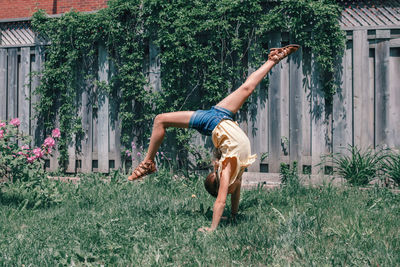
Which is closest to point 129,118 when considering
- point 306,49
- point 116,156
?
point 116,156

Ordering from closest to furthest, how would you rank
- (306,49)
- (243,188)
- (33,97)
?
1. (243,188)
2. (306,49)
3. (33,97)

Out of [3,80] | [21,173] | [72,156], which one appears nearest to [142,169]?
[21,173]

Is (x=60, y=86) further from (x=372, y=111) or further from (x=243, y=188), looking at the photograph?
(x=372, y=111)

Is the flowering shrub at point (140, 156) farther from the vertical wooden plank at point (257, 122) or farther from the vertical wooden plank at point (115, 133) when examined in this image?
the vertical wooden plank at point (257, 122)

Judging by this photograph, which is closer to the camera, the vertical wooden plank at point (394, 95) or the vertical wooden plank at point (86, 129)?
the vertical wooden plank at point (394, 95)

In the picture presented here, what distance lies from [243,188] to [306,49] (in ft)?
7.25

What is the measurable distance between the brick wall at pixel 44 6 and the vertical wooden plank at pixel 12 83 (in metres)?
1.89

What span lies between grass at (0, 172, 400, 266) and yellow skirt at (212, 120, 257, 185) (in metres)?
0.51

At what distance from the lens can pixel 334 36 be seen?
5.50 metres

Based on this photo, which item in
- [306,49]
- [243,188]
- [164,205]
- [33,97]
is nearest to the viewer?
[164,205]

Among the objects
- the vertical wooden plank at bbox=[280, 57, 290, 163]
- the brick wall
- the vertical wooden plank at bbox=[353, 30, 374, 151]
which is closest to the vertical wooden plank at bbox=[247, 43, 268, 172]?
the vertical wooden plank at bbox=[280, 57, 290, 163]

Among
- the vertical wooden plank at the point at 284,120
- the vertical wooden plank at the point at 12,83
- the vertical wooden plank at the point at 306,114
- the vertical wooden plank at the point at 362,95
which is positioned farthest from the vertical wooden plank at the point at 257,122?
the vertical wooden plank at the point at 12,83

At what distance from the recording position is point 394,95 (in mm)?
5445

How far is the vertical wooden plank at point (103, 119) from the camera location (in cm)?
630
